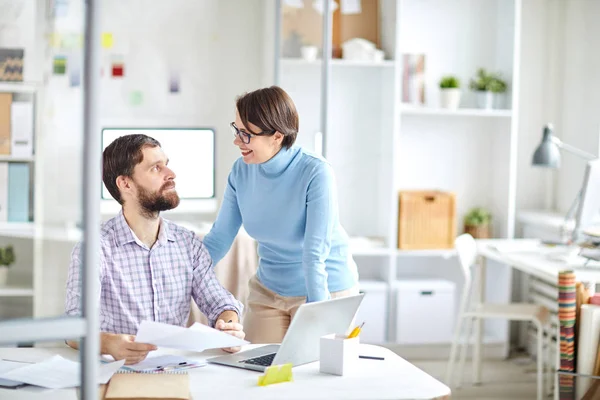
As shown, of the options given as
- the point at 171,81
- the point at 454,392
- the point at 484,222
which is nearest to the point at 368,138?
the point at 484,222

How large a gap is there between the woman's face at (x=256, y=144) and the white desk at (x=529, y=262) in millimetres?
1630

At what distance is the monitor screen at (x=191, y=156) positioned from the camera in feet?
14.6

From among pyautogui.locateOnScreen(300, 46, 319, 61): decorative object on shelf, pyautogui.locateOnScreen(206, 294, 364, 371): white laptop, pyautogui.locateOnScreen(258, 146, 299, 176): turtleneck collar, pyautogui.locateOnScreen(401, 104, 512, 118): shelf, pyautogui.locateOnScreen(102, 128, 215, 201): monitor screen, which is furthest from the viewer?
pyautogui.locateOnScreen(401, 104, 512, 118): shelf

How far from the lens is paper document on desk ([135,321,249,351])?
1800mm

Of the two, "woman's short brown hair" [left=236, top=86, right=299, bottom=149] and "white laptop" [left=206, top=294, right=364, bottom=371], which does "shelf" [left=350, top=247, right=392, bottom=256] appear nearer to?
"woman's short brown hair" [left=236, top=86, right=299, bottom=149]

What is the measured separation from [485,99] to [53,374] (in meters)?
3.57

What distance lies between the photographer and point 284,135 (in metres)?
2.51

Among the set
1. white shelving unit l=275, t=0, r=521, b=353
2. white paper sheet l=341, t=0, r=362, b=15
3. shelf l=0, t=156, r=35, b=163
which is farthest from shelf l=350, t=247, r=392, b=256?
shelf l=0, t=156, r=35, b=163

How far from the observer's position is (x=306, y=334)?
6.59 ft

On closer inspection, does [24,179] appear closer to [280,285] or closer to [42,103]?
[42,103]

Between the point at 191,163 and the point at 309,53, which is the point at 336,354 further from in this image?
the point at 309,53

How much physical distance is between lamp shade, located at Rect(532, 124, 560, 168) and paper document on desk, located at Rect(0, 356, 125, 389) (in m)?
3.13

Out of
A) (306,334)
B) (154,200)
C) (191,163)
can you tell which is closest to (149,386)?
(306,334)

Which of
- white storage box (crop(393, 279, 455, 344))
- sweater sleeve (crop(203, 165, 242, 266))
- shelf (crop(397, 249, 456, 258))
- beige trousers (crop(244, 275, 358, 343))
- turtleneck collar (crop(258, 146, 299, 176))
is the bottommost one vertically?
white storage box (crop(393, 279, 455, 344))
